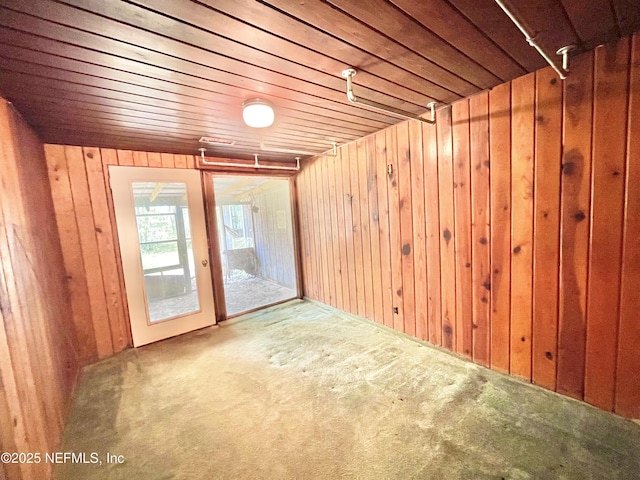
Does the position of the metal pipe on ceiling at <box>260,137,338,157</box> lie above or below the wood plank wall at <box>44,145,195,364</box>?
above

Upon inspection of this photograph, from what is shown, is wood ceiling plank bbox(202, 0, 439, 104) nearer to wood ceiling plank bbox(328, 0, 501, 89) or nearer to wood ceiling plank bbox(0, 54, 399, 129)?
wood ceiling plank bbox(328, 0, 501, 89)

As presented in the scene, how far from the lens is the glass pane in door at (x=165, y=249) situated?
2.96 m

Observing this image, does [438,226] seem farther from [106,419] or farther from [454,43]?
[106,419]

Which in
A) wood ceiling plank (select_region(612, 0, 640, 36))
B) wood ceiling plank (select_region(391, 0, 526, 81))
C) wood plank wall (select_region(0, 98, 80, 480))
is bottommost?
wood plank wall (select_region(0, 98, 80, 480))

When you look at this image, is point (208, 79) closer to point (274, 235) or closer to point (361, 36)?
point (361, 36)

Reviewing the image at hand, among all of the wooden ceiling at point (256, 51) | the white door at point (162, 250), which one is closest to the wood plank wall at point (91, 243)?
the white door at point (162, 250)

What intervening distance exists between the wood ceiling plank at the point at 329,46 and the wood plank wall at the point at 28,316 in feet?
5.06

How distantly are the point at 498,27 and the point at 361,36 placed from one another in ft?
2.12

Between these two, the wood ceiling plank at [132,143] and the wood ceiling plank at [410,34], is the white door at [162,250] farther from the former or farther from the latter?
the wood ceiling plank at [410,34]

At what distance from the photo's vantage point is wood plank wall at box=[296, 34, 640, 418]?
145 centimetres

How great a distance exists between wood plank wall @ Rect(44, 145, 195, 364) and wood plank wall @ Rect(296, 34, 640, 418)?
278 centimetres

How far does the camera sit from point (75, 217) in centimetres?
253

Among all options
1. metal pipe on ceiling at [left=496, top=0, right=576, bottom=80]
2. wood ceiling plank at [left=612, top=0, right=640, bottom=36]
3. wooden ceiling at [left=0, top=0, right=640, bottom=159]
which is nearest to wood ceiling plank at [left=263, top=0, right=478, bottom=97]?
wooden ceiling at [left=0, top=0, right=640, bottom=159]

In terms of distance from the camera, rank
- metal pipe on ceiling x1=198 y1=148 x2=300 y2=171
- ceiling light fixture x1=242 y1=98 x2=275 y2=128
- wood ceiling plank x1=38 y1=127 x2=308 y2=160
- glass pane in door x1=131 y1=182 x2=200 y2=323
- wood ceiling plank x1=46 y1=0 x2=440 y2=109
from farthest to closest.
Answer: metal pipe on ceiling x1=198 y1=148 x2=300 y2=171
glass pane in door x1=131 y1=182 x2=200 y2=323
wood ceiling plank x1=38 y1=127 x2=308 y2=160
ceiling light fixture x1=242 y1=98 x2=275 y2=128
wood ceiling plank x1=46 y1=0 x2=440 y2=109
